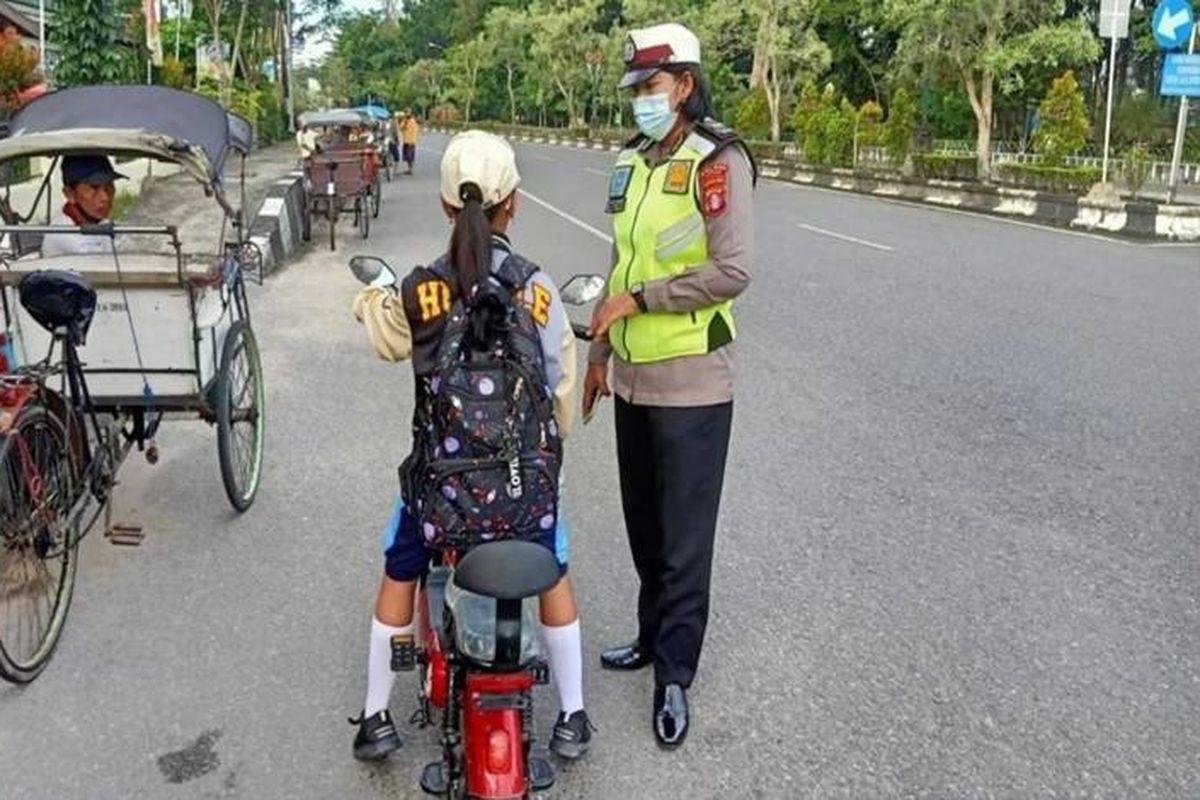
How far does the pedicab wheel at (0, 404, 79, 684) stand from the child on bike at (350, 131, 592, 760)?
1.19 metres

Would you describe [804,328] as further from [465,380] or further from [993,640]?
[465,380]

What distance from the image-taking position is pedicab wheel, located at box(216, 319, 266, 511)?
4.42 metres

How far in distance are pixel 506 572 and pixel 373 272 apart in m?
0.88

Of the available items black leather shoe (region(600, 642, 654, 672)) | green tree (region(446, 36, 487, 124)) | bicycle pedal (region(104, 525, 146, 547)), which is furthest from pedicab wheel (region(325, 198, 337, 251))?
green tree (region(446, 36, 487, 124))

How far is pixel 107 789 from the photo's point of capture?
9.38 feet

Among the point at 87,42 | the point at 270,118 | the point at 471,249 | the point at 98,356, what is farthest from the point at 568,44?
the point at 471,249

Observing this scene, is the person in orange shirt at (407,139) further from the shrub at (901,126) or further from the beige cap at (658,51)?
the beige cap at (658,51)

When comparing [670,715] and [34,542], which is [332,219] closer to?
[34,542]

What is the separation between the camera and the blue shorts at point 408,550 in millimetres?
2709

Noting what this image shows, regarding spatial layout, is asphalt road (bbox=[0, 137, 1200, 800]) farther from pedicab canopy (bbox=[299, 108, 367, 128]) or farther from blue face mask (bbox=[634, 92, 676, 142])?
pedicab canopy (bbox=[299, 108, 367, 128])

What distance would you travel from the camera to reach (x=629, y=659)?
11.5 feet

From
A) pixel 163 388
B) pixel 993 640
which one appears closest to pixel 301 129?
pixel 163 388

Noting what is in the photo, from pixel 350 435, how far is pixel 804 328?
403cm

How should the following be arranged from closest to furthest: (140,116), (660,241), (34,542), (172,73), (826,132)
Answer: (660,241)
(34,542)
(140,116)
(172,73)
(826,132)
